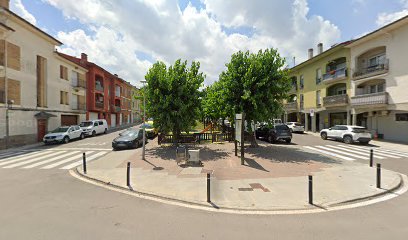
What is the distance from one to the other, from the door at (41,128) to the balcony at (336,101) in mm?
31927

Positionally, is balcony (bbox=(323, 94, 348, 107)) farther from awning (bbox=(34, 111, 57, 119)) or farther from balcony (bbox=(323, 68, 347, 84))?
awning (bbox=(34, 111, 57, 119))

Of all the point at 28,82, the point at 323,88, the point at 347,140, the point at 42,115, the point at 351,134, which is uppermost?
the point at 323,88

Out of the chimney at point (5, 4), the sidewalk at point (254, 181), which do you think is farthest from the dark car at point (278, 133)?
the chimney at point (5, 4)

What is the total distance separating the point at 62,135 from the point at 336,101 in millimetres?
28709

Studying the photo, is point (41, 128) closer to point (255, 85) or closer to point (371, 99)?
point (255, 85)

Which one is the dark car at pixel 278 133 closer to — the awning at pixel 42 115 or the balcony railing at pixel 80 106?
the awning at pixel 42 115

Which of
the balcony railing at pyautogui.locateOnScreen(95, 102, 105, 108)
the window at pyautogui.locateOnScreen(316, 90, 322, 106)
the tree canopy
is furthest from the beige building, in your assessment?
the window at pyautogui.locateOnScreen(316, 90, 322, 106)

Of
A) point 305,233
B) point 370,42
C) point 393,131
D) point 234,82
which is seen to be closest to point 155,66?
point 234,82

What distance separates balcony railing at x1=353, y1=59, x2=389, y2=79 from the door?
33.2 metres

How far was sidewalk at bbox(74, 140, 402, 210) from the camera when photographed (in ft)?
17.7

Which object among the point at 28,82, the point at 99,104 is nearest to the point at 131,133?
the point at 28,82

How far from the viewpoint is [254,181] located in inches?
271

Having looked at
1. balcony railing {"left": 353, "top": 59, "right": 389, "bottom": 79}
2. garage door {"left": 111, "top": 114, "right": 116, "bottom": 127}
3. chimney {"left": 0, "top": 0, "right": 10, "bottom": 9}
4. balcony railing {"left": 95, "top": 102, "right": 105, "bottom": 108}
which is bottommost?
garage door {"left": 111, "top": 114, "right": 116, "bottom": 127}

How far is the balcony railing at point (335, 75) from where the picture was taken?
21.4m
